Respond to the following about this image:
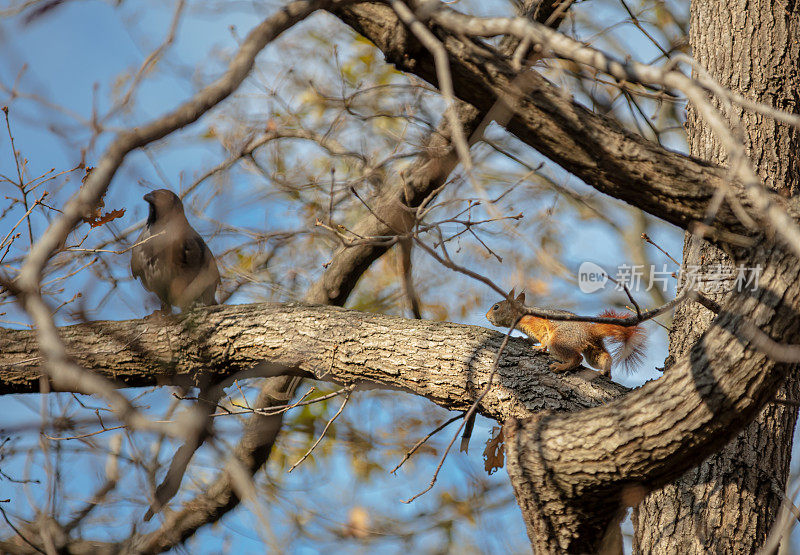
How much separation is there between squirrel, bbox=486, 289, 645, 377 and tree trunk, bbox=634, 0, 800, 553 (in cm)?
19

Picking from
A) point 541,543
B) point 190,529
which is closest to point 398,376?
→ point 541,543

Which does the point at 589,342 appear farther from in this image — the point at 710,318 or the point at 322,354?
the point at 322,354

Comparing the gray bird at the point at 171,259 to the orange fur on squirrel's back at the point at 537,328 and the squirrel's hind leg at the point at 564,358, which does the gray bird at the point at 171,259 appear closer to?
the orange fur on squirrel's back at the point at 537,328

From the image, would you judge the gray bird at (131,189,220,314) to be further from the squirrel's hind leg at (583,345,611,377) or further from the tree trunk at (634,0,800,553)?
the tree trunk at (634,0,800,553)

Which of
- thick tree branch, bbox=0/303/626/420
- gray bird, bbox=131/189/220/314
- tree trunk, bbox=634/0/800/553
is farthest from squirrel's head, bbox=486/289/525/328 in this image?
gray bird, bbox=131/189/220/314

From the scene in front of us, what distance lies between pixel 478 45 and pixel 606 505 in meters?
1.84

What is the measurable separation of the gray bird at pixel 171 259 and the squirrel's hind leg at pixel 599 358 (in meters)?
2.28

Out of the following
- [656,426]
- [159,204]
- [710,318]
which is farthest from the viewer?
[159,204]

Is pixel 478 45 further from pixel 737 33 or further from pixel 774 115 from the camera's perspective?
pixel 737 33

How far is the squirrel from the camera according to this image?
10.7 ft

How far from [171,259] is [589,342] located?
2.45 m

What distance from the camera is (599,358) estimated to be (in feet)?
11.2

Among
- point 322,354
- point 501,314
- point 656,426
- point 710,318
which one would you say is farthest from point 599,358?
point 322,354

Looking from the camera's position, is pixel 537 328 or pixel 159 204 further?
pixel 159 204
